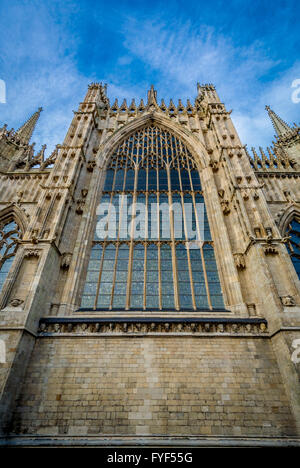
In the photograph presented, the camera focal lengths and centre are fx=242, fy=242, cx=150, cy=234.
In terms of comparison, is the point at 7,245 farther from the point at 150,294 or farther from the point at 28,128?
the point at 28,128

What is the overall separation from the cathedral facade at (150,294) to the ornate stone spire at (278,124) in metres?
5.95

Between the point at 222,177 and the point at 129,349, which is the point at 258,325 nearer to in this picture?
the point at 129,349

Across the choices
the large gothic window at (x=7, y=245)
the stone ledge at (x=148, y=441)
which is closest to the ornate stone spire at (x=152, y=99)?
the large gothic window at (x=7, y=245)

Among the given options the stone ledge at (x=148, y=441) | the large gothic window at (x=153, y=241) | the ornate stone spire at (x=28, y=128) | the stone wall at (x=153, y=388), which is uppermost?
the ornate stone spire at (x=28, y=128)

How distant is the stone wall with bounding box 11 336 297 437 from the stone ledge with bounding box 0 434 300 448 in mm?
172

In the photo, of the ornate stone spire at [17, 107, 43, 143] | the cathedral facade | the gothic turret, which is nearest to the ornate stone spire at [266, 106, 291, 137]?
the gothic turret

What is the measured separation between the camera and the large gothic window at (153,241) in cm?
975

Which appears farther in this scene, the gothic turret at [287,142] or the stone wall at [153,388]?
the gothic turret at [287,142]

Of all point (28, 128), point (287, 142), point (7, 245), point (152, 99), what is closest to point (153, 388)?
point (7, 245)

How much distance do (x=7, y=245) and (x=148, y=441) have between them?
1011 centimetres

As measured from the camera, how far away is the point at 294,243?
38.5 ft

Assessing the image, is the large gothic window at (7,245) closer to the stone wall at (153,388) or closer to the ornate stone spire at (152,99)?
the stone wall at (153,388)

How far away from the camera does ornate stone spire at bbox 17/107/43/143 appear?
19141mm

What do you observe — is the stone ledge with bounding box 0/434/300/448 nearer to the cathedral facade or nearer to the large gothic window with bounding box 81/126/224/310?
the cathedral facade
